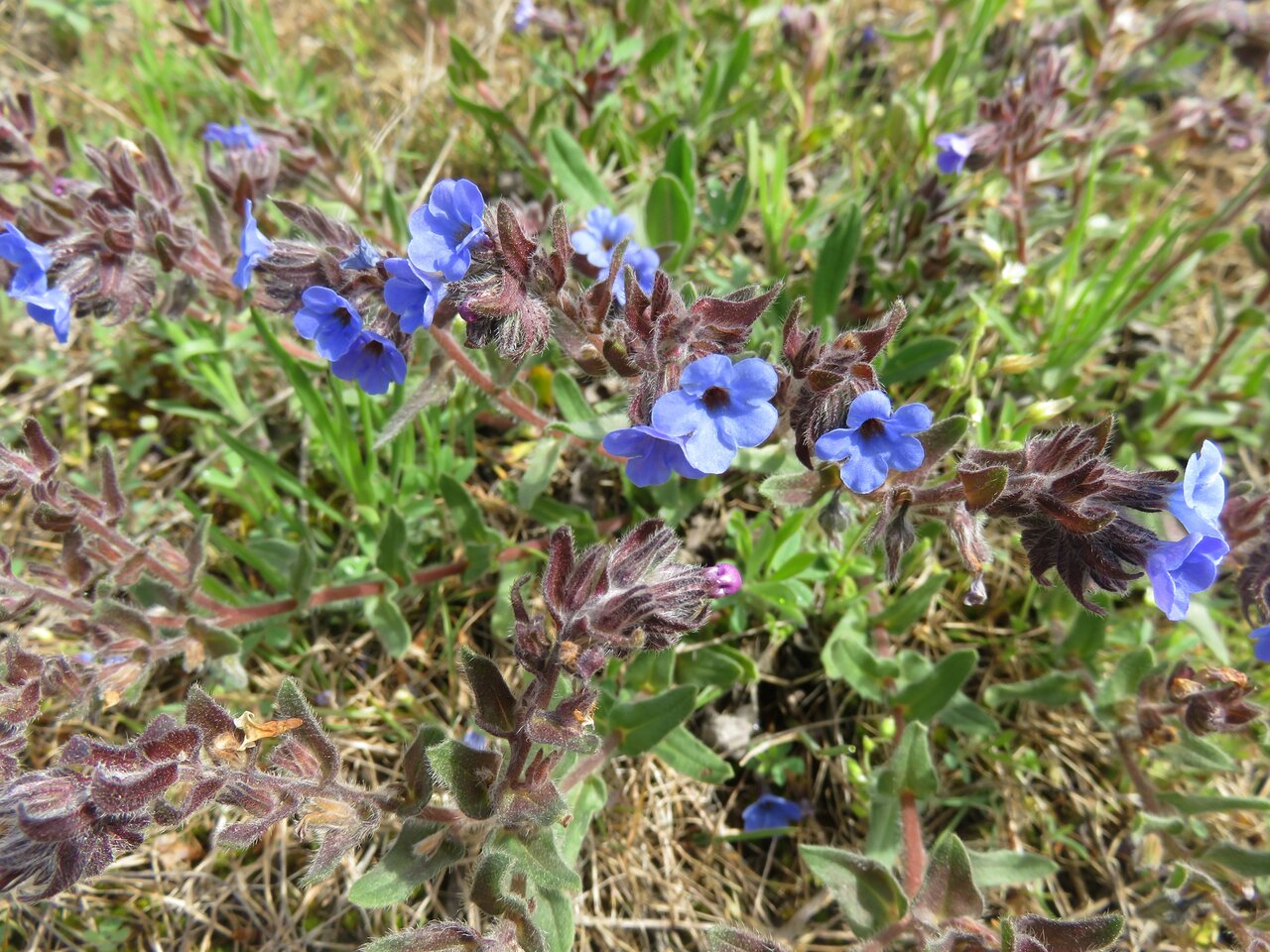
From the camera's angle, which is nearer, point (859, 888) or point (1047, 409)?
point (859, 888)

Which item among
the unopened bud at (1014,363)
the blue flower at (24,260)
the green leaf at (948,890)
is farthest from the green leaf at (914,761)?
the blue flower at (24,260)

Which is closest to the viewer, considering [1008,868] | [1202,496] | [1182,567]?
[1202,496]

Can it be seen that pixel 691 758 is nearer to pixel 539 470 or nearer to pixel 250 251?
pixel 539 470

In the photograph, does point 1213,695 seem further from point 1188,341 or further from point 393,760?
point 393,760

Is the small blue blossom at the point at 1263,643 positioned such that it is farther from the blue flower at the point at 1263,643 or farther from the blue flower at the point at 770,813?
the blue flower at the point at 770,813

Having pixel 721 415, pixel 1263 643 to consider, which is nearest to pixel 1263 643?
pixel 1263 643
